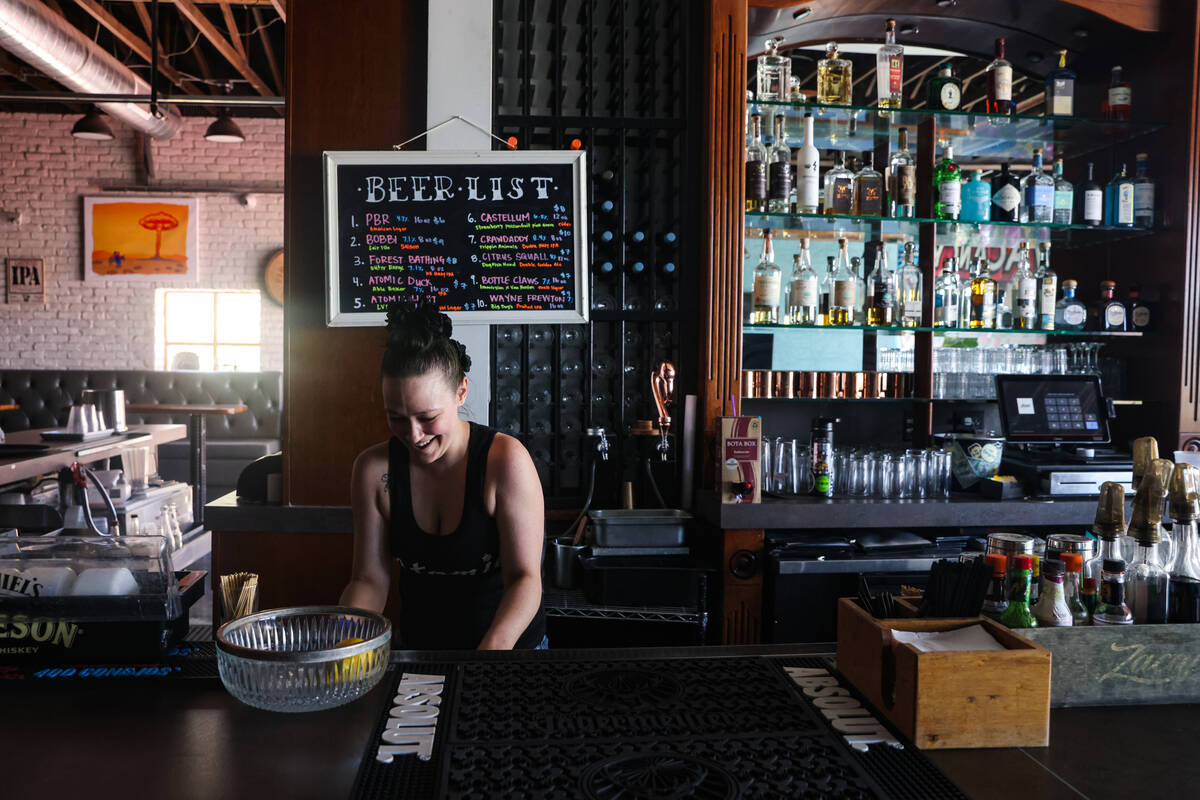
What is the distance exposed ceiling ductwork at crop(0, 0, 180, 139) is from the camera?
199 inches

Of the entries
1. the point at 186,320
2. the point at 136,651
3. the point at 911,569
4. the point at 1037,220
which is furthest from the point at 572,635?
the point at 186,320

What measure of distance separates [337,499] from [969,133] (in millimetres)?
2809

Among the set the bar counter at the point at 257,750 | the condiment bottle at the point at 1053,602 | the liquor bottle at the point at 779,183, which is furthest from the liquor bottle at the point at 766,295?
the bar counter at the point at 257,750

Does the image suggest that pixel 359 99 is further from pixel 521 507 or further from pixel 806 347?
pixel 806 347

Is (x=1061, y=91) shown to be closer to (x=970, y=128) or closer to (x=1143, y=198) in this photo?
(x=970, y=128)

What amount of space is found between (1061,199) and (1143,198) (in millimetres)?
283

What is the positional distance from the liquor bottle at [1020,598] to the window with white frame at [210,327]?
8431mm

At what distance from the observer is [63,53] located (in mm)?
5562

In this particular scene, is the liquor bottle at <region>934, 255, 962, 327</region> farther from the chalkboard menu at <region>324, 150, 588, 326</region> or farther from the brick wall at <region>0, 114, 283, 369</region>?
the brick wall at <region>0, 114, 283, 369</region>

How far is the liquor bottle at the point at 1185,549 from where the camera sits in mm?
1278

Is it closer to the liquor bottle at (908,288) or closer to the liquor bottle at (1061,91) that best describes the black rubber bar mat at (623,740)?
the liquor bottle at (908,288)

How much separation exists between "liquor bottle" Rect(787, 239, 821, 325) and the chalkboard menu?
852mm

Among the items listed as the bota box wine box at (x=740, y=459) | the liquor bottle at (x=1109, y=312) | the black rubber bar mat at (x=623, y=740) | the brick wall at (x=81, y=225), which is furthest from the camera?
the brick wall at (x=81, y=225)

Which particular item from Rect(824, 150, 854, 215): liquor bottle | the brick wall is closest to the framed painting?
the brick wall
